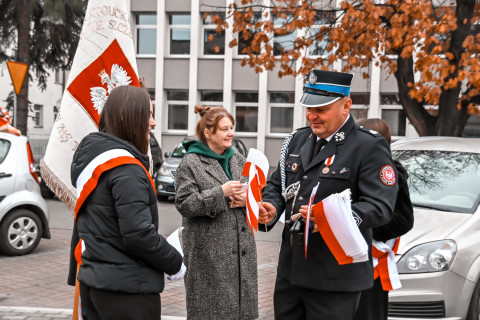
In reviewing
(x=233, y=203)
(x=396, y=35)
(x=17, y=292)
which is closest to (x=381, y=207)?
(x=233, y=203)

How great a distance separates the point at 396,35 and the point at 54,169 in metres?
6.17

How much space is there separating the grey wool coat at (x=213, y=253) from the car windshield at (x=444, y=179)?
2210 millimetres

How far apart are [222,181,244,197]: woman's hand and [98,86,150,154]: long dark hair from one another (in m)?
1.14

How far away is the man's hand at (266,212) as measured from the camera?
10.5 feet

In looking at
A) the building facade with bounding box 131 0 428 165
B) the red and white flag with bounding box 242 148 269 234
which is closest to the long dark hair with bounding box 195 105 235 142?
the red and white flag with bounding box 242 148 269 234

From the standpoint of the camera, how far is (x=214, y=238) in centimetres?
418

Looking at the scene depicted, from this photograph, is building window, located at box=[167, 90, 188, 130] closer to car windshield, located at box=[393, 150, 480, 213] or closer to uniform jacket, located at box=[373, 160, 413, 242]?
car windshield, located at box=[393, 150, 480, 213]

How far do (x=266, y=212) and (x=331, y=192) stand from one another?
1.25 ft

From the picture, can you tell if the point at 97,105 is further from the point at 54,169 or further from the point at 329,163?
the point at 329,163

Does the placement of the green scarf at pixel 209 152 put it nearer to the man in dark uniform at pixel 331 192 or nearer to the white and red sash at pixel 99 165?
the man in dark uniform at pixel 331 192

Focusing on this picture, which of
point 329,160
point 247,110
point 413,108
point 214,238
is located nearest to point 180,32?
point 247,110

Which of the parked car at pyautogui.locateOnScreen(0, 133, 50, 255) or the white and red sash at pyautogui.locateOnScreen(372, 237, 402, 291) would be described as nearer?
the white and red sash at pyautogui.locateOnScreen(372, 237, 402, 291)

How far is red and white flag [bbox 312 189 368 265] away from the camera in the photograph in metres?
2.72

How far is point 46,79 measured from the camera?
19.5 meters
